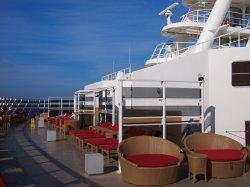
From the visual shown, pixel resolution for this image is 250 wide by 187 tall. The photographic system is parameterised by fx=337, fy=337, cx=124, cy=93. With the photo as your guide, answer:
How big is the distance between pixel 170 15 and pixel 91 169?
48.2 ft

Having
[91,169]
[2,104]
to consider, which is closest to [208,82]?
[91,169]

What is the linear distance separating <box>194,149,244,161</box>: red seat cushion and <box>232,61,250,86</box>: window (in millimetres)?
2624

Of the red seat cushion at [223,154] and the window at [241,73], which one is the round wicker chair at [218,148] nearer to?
the red seat cushion at [223,154]

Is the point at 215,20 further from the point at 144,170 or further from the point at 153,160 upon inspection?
the point at 144,170

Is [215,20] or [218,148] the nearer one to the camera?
[218,148]

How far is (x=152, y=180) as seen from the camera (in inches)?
258

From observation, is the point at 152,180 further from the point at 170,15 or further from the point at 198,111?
the point at 170,15

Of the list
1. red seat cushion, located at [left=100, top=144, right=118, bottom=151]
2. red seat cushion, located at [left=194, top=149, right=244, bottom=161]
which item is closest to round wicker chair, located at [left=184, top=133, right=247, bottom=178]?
red seat cushion, located at [left=194, top=149, right=244, bottom=161]

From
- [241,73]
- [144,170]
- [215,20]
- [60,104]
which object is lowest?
[144,170]

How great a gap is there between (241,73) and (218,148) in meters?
2.69

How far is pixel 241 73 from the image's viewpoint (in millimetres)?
9836

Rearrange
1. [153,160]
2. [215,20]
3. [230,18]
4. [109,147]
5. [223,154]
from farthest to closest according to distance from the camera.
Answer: [230,18] < [215,20] < [109,147] < [223,154] < [153,160]

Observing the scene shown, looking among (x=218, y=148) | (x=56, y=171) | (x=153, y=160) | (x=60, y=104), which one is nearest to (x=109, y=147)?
(x=56, y=171)

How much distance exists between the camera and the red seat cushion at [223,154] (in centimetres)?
717
